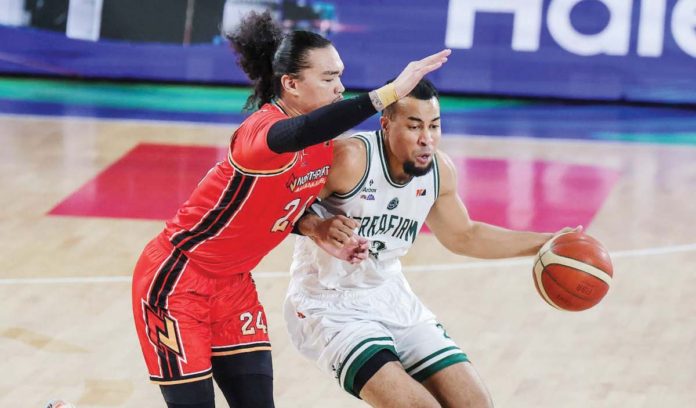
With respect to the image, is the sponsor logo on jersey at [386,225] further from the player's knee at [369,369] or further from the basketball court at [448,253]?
the basketball court at [448,253]

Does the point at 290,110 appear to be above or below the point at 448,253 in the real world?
above

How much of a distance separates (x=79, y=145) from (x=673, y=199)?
5.70 meters

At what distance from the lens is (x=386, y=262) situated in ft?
18.8

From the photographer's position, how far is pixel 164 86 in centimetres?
1448

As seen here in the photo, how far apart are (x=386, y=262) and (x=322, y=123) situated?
1316mm

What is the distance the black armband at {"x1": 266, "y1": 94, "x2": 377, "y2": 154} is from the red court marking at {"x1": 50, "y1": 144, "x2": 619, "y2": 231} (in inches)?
209

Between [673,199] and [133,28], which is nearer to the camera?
[673,199]

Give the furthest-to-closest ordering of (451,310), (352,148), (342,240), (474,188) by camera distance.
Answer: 1. (474,188)
2. (451,310)
3. (352,148)
4. (342,240)

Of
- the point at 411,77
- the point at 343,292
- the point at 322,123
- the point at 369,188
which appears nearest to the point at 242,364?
the point at 343,292

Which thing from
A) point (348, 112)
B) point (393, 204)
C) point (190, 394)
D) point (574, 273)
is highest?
point (348, 112)

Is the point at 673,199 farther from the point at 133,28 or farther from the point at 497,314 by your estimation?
the point at 133,28

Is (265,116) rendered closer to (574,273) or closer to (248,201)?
(248,201)

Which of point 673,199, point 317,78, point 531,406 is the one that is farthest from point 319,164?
point 673,199

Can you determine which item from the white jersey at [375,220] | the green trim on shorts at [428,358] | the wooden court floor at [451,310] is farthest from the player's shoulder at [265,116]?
the wooden court floor at [451,310]
